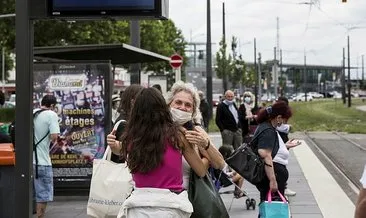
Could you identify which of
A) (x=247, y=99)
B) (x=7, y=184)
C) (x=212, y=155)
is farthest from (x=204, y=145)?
(x=247, y=99)

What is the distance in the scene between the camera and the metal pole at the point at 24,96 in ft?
18.5

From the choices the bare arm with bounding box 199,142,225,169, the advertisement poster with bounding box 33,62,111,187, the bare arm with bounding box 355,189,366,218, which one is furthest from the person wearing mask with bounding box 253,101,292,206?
the advertisement poster with bounding box 33,62,111,187

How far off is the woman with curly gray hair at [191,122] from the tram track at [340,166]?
7.29 metres

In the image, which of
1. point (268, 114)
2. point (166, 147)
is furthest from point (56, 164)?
point (166, 147)

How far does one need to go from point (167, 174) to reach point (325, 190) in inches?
339

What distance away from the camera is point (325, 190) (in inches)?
485

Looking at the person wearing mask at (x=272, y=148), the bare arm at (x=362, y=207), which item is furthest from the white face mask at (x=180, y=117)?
the person wearing mask at (x=272, y=148)

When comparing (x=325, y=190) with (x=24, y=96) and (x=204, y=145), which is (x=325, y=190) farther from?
(x=204, y=145)

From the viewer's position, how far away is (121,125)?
5715 mm

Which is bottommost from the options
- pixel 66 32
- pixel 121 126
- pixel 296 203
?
pixel 296 203

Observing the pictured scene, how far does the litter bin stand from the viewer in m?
7.21

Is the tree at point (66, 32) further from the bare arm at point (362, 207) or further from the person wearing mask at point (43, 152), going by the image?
the bare arm at point (362, 207)

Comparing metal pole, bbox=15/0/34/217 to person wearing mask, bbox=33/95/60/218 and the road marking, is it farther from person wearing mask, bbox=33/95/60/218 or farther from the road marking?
the road marking

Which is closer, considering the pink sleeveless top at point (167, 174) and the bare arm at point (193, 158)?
the pink sleeveless top at point (167, 174)
